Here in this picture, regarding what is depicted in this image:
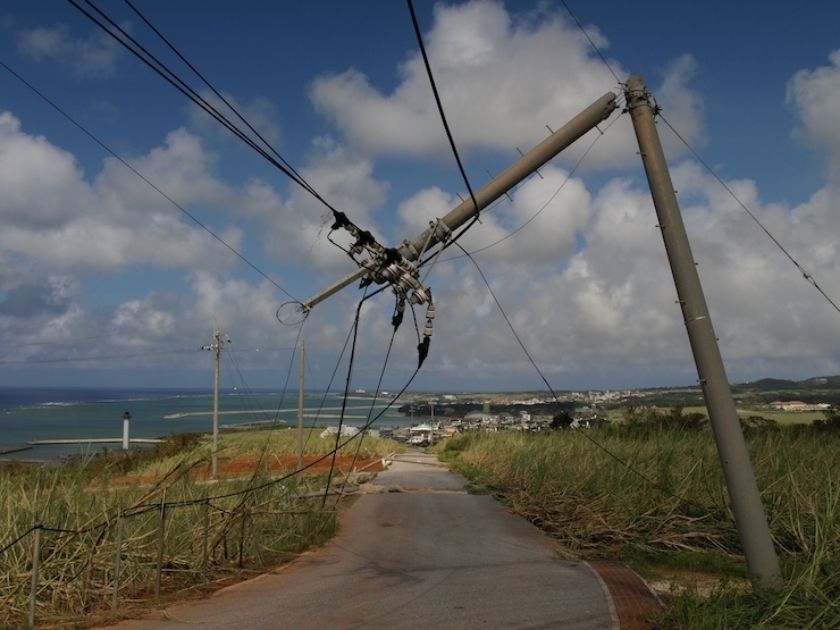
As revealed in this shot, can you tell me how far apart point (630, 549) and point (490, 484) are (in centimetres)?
1251

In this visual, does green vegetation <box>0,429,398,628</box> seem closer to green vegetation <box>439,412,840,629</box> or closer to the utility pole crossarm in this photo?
the utility pole crossarm

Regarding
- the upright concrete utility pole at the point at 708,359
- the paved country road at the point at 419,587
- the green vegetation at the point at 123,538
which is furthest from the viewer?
the green vegetation at the point at 123,538

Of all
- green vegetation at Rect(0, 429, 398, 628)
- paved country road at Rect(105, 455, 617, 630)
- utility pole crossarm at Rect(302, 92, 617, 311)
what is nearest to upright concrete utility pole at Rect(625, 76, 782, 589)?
utility pole crossarm at Rect(302, 92, 617, 311)

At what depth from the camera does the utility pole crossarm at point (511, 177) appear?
954cm

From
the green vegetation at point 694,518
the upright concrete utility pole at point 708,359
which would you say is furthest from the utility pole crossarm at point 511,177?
the green vegetation at point 694,518

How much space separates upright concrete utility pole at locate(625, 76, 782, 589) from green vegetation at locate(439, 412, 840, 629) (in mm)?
531

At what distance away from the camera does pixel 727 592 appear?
7.74 metres

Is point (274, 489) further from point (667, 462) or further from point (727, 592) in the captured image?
point (727, 592)

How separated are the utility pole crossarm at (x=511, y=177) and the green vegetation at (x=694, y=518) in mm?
5348

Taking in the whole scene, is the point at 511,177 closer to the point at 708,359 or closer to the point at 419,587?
the point at 708,359

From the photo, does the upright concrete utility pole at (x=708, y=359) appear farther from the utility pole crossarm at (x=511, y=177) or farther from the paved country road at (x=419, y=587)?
the paved country road at (x=419, y=587)

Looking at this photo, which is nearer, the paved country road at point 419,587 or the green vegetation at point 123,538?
the paved country road at point 419,587

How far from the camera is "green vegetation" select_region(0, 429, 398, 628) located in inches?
357

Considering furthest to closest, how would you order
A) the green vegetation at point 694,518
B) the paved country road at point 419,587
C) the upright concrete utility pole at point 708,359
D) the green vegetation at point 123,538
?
1. the green vegetation at point 123,538
2. the paved country road at point 419,587
3. the upright concrete utility pole at point 708,359
4. the green vegetation at point 694,518
